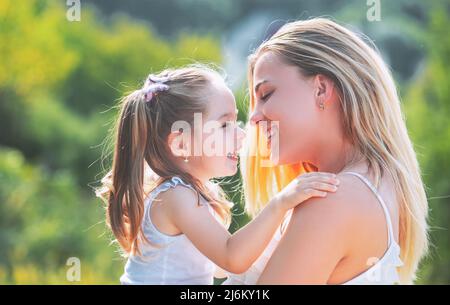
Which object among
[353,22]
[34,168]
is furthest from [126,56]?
[353,22]

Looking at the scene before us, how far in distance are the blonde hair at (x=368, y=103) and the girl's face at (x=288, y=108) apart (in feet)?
0.09

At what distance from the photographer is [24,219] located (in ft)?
21.2

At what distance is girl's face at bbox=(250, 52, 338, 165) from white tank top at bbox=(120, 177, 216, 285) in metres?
0.30

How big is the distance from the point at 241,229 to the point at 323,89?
14.8 inches

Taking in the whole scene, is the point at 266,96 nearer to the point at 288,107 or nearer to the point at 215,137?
the point at 288,107

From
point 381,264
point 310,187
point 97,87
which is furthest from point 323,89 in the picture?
point 97,87

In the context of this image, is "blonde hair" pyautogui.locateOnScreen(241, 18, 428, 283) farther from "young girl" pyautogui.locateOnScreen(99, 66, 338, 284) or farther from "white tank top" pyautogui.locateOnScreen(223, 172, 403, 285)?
"young girl" pyautogui.locateOnScreen(99, 66, 338, 284)

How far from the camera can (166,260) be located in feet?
6.44

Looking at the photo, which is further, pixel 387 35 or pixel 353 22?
pixel 387 35

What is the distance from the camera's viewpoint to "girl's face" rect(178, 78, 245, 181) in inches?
81.1

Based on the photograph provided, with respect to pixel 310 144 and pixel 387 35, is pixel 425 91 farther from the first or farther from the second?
pixel 310 144

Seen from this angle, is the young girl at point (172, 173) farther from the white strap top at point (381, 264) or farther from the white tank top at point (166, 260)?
the white strap top at point (381, 264)

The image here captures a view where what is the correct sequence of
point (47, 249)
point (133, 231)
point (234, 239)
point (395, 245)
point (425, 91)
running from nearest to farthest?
point (395, 245) < point (234, 239) < point (133, 231) < point (47, 249) < point (425, 91)

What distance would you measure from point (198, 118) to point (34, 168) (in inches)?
230
